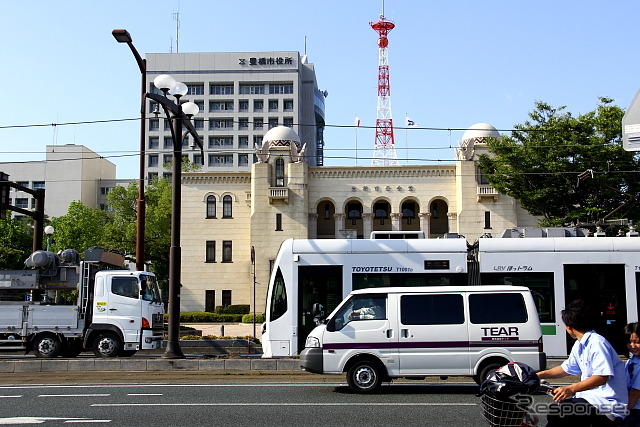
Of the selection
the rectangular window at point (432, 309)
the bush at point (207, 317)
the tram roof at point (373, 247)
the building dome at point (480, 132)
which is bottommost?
the bush at point (207, 317)

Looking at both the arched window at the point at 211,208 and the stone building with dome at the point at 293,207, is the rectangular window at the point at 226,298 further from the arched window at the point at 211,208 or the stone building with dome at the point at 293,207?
the arched window at the point at 211,208

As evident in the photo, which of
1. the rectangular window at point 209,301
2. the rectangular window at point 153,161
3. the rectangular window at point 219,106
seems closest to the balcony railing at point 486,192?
the rectangular window at point 209,301

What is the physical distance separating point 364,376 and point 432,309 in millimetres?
1775

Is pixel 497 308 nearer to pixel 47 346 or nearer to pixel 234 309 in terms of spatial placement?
pixel 47 346

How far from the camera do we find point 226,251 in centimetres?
5225

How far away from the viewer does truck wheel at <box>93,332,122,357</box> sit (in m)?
19.6

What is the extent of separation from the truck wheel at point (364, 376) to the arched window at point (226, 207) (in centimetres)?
4045

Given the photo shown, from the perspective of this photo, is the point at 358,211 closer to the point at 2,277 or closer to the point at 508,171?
the point at 508,171

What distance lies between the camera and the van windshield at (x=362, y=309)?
12883 mm

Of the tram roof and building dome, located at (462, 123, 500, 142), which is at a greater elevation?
building dome, located at (462, 123, 500, 142)

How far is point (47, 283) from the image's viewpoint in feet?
68.2

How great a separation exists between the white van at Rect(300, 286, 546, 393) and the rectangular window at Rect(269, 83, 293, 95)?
85399 millimetres

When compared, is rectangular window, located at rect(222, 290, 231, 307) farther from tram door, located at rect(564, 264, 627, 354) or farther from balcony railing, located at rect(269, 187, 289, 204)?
tram door, located at rect(564, 264, 627, 354)

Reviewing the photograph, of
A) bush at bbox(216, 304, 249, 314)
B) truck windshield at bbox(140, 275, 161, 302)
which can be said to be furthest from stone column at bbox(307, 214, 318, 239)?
truck windshield at bbox(140, 275, 161, 302)
